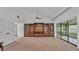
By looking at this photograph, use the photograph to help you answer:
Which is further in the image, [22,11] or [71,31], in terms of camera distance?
[22,11]

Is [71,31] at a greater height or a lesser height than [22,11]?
lesser

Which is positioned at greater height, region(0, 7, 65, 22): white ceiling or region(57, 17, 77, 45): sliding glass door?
region(0, 7, 65, 22): white ceiling

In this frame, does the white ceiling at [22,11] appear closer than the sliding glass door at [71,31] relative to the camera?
Yes

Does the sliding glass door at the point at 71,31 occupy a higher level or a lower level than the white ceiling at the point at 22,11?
lower

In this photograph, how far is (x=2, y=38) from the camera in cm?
905

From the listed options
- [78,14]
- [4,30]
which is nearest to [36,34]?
[4,30]

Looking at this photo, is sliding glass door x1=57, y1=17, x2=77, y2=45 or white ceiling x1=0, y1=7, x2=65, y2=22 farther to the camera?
sliding glass door x1=57, y1=17, x2=77, y2=45
